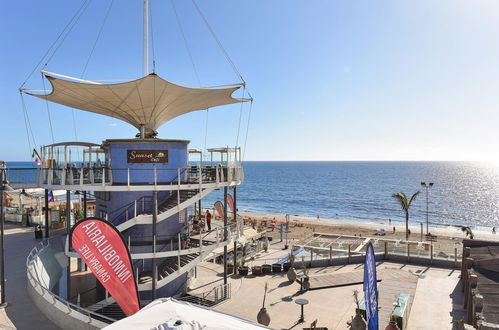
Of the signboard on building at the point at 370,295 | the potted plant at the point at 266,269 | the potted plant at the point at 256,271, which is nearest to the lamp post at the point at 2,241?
the signboard on building at the point at 370,295

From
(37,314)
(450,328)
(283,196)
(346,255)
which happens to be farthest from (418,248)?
(283,196)

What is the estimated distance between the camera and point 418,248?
1006 inches

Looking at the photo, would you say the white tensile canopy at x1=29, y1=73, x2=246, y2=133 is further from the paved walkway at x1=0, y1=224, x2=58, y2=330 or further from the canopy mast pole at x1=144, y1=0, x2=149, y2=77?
the paved walkway at x1=0, y1=224, x2=58, y2=330

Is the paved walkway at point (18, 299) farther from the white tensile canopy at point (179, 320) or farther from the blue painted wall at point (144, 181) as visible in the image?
the white tensile canopy at point (179, 320)

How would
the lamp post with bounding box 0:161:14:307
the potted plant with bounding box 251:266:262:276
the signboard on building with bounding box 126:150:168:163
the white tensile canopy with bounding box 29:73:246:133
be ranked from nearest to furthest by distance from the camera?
the lamp post with bounding box 0:161:14:307 → the white tensile canopy with bounding box 29:73:246:133 → the signboard on building with bounding box 126:150:168:163 → the potted plant with bounding box 251:266:262:276

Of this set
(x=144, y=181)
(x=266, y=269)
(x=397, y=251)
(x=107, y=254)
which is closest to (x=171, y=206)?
(x=144, y=181)

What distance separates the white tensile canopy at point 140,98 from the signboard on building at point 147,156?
298cm

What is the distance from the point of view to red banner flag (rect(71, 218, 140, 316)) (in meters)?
11.7

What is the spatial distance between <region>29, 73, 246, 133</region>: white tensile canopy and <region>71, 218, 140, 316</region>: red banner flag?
7566mm

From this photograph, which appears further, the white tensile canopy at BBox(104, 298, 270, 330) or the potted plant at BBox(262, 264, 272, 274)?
the potted plant at BBox(262, 264, 272, 274)

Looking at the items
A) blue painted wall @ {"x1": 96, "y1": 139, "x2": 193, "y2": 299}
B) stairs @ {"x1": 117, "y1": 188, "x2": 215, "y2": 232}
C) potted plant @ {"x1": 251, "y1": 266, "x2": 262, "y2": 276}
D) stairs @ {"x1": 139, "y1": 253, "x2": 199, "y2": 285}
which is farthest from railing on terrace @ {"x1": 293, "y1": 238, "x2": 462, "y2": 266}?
stairs @ {"x1": 117, "y1": 188, "x2": 215, "y2": 232}

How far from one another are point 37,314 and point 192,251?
23.0 ft

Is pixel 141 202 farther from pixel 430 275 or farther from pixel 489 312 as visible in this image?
pixel 430 275

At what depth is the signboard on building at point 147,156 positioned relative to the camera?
18.0 meters
